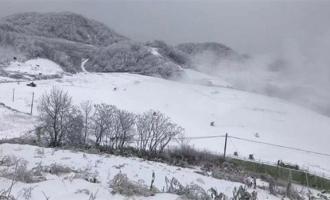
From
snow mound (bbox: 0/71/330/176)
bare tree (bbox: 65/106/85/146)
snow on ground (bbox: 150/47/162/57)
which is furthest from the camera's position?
snow on ground (bbox: 150/47/162/57)

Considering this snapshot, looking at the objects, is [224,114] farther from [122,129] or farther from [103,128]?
[103,128]

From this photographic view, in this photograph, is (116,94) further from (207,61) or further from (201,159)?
(207,61)

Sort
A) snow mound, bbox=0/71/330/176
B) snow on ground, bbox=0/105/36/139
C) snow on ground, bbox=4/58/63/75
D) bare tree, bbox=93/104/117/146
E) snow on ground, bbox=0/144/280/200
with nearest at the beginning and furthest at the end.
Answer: snow on ground, bbox=0/144/280/200, snow on ground, bbox=0/105/36/139, bare tree, bbox=93/104/117/146, snow mound, bbox=0/71/330/176, snow on ground, bbox=4/58/63/75

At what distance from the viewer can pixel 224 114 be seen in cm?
7088

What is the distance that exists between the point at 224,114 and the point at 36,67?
2441 inches

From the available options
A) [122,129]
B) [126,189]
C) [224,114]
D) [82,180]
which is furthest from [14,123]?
[126,189]

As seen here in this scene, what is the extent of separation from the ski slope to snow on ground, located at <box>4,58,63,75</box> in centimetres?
1780

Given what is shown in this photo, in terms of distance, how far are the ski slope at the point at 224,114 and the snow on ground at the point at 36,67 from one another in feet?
58.4

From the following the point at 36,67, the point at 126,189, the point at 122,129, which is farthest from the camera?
the point at 36,67

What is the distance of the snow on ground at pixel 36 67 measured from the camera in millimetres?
101025

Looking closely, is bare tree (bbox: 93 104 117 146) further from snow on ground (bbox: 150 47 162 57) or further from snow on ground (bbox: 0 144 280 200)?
snow on ground (bbox: 150 47 162 57)

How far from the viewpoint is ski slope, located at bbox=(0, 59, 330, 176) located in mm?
48156

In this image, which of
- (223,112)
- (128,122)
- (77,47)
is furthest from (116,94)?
(77,47)

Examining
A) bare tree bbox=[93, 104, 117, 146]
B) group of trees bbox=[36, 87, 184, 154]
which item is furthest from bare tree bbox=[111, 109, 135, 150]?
bare tree bbox=[93, 104, 117, 146]
